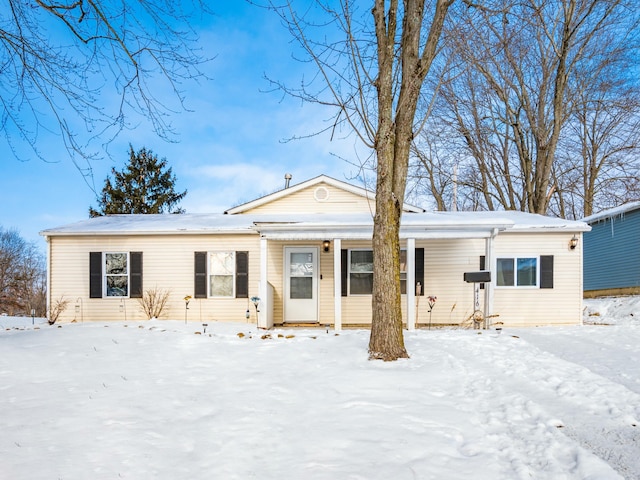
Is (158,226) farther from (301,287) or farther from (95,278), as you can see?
(301,287)

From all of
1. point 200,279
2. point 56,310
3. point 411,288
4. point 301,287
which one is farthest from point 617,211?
point 56,310

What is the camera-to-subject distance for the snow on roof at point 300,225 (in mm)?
9273

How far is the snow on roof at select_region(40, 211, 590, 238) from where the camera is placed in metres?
9.27

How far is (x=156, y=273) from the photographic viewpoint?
1065 cm

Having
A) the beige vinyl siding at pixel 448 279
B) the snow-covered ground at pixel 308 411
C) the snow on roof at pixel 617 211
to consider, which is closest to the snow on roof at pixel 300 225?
the beige vinyl siding at pixel 448 279

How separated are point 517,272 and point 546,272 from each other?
670mm

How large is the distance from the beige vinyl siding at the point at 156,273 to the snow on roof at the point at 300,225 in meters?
0.25

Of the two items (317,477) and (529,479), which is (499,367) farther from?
(317,477)

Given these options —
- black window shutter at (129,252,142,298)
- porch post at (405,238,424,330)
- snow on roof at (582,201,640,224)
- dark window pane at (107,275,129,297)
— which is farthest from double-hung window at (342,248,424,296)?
snow on roof at (582,201,640,224)

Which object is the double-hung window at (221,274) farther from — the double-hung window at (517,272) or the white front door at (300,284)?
the double-hung window at (517,272)

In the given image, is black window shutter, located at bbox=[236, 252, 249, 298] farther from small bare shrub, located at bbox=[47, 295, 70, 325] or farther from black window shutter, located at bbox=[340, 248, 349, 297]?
small bare shrub, located at bbox=[47, 295, 70, 325]

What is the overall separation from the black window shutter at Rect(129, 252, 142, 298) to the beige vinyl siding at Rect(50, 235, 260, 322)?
113mm

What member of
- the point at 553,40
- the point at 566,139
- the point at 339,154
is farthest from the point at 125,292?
the point at 566,139

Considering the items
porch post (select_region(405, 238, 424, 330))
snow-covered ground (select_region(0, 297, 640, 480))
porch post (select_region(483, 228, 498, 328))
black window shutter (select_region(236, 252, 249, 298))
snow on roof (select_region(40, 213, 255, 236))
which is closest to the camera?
snow-covered ground (select_region(0, 297, 640, 480))
